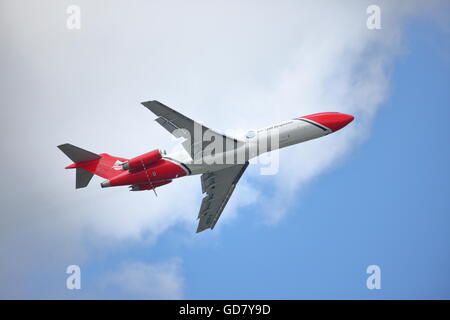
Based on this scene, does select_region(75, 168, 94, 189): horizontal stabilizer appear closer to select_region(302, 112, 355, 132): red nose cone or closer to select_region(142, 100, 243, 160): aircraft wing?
select_region(142, 100, 243, 160): aircraft wing

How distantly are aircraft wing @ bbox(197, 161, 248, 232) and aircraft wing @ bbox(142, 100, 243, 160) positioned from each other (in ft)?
16.5

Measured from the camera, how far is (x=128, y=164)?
59.9m

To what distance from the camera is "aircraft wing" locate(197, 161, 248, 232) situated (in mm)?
65562

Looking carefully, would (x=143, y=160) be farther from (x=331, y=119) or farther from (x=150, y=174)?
(x=331, y=119)

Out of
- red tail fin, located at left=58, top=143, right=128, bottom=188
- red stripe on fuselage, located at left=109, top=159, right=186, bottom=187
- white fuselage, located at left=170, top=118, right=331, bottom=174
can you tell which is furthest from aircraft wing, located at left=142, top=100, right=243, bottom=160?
red tail fin, located at left=58, top=143, right=128, bottom=188

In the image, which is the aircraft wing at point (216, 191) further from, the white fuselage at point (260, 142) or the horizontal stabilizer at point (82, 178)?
the horizontal stabilizer at point (82, 178)

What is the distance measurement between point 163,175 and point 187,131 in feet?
15.8

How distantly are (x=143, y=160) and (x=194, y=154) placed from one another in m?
4.72

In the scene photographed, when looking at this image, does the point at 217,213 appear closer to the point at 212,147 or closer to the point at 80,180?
the point at 212,147

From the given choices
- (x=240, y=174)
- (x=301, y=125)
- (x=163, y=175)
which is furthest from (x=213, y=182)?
(x=301, y=125)

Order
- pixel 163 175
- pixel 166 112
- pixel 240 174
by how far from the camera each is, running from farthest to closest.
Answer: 1. pixel 240 174
2. pixel 163 175
3. pixel 166 112

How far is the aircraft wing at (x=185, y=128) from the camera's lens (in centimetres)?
5722

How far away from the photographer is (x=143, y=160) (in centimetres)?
5984

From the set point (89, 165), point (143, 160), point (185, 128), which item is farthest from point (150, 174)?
point (89, 165)
